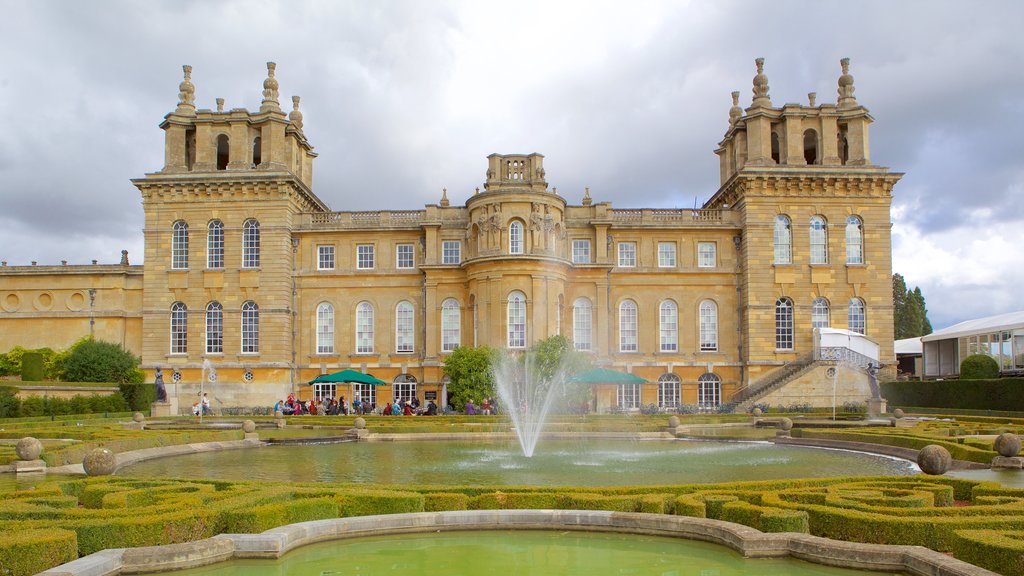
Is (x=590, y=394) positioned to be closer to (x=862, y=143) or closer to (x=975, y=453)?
(x=862, y=143)

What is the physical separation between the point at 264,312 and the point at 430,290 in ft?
26.0

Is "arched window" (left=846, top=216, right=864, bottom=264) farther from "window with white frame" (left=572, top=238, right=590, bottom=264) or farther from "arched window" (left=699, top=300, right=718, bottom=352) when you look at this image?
"window with white frame" (left=572, top=238, right=590, bottom=264)

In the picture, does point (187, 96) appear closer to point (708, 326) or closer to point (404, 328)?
point (404, 328)

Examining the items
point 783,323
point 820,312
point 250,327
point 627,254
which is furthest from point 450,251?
point 820,312

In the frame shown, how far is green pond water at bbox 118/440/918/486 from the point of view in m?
15.0

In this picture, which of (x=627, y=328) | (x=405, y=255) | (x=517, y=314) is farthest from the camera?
(x=405, y=255)

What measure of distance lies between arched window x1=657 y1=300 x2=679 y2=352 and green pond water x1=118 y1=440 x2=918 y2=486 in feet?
58.1

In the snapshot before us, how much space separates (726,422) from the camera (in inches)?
1198

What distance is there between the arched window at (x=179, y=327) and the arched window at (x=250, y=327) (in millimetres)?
2790

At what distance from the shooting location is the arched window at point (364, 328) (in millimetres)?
41125

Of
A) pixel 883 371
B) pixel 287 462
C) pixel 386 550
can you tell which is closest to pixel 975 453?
pixel 386 550

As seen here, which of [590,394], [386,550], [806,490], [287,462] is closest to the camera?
[386,550]

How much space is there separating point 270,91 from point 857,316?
30835mm

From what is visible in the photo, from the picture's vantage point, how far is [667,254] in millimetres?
41469
